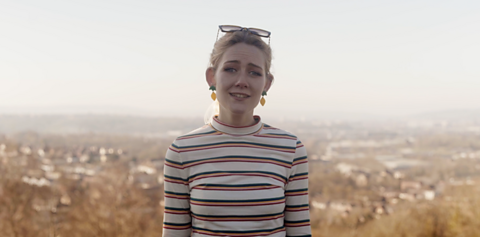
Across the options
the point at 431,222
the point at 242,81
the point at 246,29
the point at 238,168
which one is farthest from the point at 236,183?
the point at 431,222

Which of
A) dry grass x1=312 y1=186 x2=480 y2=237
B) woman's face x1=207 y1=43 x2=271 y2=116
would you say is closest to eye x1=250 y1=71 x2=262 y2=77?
woman's face x1=207 y1=43 x2=271 y2=116

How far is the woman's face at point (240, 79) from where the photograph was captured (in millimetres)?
1198

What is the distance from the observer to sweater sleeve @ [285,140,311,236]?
1240mm

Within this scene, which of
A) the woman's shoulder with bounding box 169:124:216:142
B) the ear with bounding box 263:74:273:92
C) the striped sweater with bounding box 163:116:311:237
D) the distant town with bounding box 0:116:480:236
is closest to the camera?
the striped sweater with bounding box 163:116:311:237

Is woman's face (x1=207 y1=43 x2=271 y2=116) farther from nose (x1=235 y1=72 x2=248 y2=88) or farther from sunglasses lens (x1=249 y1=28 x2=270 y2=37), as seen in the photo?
sunglasses lens (x1=249 y1=28 x2=270 y2=37)

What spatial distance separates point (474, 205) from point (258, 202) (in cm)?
1110

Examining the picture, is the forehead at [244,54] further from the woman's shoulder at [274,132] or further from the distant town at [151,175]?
the distant town at [151,175]

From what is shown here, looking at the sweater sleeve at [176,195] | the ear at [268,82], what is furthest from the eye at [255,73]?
the sweater sleeve at [176,195]

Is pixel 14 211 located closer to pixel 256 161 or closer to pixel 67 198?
pixel 67 198

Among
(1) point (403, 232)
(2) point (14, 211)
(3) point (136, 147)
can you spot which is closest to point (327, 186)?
(1) point (403, 232)

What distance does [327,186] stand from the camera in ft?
47.4

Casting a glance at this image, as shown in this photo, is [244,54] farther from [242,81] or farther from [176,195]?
[176,195]

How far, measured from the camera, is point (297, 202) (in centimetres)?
124

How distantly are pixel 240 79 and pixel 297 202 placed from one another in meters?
0.54
